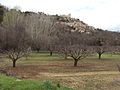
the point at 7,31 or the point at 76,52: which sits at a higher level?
the point at 7,31

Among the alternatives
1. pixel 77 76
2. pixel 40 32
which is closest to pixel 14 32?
pixel 40 32

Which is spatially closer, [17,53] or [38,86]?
[38,86]

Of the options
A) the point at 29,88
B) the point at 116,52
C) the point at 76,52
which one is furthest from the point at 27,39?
the point at 29,88

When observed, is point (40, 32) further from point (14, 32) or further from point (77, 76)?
point (77, 76)

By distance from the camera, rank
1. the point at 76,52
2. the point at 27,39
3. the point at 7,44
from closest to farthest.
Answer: the point at 76,52, the point at 7,44, the point at 27,39

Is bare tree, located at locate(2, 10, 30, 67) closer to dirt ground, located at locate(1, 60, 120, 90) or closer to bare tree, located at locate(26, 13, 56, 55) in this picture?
bare tree, located at locate(26, 13, 56, 55)

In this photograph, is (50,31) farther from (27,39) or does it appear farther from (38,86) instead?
(38,86)

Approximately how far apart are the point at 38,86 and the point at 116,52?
204 ft

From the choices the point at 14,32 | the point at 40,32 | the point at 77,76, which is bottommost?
the point at 77,76

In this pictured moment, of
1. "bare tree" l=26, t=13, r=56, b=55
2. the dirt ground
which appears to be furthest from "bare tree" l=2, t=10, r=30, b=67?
the dirt ground

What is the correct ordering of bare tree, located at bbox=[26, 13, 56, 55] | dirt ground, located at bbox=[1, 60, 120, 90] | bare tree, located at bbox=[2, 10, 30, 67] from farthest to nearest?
1. bare tree, located at bbox=[26, 13, 56, 55]
2. bare tree, located at bbox=[2, 10, 30, 67]
3. dirt ground, located at bbox=[1, 60, 120, 90]

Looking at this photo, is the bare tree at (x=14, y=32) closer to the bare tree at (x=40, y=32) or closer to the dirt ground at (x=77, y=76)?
the bare tree at (x=40, y=32)

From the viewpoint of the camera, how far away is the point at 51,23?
90.5 metres

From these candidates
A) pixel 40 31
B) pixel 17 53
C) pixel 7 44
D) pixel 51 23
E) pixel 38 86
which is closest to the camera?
pixel 38 86
